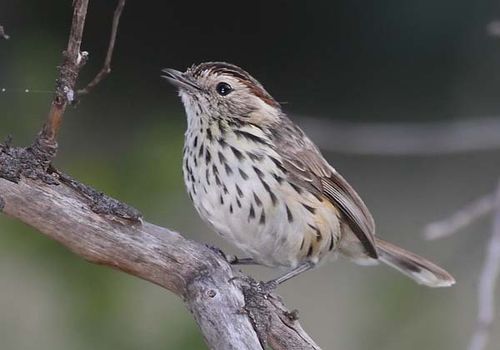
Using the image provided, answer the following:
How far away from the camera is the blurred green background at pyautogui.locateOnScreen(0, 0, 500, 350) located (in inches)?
237

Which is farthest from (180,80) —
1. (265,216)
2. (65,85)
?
(65,85)

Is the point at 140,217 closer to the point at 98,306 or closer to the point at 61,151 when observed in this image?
the point at 98,306

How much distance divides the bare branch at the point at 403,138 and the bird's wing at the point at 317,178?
60cm

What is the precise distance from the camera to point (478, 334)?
170 inches

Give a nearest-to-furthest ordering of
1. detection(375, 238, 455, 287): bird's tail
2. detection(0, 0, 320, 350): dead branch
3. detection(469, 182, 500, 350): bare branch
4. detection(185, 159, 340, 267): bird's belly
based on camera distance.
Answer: detection(0, 0, 320, 350): dead branch
detection(469, 182, 500, 350): bare branch
detection(185, 159, 340, 267): bird's belly
detection(375, 238, 455, 287): bird's tail

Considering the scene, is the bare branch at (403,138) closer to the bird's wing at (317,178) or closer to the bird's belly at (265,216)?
the bird's wing at (317,178)

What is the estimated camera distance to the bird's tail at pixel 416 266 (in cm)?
584

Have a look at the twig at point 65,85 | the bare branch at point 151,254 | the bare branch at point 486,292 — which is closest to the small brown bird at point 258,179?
the bare branch at point 151,254

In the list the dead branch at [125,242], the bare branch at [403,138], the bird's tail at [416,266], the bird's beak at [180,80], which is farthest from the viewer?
the bird's tail at [416,266]

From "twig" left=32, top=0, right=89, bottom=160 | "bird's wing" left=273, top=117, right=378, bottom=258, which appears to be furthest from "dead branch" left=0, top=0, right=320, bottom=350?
"bird's wing" left=273, top=117, right=378, bottom=258

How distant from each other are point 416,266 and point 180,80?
4.85 feet

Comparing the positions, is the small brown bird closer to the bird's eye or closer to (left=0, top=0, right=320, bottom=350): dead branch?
the bird's eye

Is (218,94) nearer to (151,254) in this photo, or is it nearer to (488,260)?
(151,254)

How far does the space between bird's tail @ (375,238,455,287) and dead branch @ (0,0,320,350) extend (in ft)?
5.37
